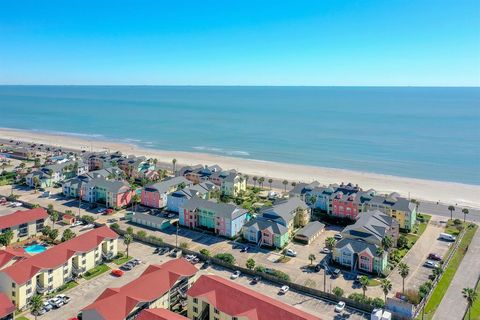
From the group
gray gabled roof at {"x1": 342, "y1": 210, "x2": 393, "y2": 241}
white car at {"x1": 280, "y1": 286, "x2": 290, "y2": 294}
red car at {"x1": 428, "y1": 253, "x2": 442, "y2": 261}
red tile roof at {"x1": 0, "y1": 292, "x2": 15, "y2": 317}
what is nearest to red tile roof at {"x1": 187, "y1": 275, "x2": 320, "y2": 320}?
white car at {"x1": 280, "y1": 286, "x2": 290, "y2": 294}

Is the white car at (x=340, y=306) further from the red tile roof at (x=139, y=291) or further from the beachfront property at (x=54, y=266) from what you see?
the beachfront property at (x=54, y=266)

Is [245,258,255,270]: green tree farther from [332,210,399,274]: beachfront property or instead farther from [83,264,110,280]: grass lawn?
[83,264,110,280]: grass lawn

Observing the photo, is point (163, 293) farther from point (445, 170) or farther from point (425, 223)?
point (445, 170)

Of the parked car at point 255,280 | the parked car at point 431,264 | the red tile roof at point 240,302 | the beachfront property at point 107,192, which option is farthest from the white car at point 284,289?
the beachfront property at point 107,192

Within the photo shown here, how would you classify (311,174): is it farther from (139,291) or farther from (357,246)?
(139,291)

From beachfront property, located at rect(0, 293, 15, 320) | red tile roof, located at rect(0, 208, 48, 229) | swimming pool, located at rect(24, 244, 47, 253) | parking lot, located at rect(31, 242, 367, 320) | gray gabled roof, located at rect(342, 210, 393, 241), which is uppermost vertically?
gray gabled roof, located at rect(342, 210, 393, 241)

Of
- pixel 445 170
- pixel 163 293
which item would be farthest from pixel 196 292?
pixel 445 170
